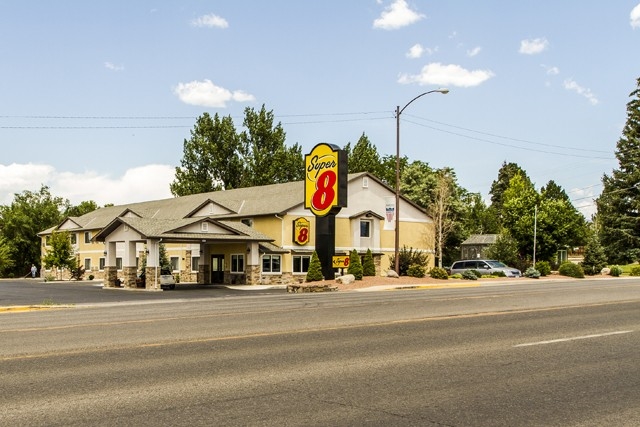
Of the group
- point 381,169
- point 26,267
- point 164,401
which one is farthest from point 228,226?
point 26,267

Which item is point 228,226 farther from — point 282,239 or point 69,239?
point 69,239

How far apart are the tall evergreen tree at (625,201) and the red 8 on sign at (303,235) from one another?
39856mm

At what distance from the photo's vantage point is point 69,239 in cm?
7231

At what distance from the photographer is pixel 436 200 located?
241 feet

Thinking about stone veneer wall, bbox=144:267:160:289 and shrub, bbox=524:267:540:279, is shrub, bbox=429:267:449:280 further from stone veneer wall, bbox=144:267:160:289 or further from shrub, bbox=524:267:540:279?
stone veneer wall, bbox=144:267:160:289

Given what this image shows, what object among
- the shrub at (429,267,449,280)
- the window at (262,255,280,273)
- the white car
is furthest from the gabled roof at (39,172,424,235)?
the shrub at (429,267,449,280)

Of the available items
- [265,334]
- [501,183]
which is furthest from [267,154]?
[265,334]

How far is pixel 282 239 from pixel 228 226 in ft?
17.5

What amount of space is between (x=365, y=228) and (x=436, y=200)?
61.2ft

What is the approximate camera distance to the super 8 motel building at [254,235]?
4731 centimetres

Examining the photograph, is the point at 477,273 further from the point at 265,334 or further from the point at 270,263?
the point at 265,334

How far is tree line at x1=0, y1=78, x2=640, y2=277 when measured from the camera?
74438mm

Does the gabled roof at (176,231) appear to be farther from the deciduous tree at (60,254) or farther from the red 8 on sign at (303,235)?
the deciduous tree at (60,254)

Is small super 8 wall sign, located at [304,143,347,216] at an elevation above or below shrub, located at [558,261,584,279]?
above
